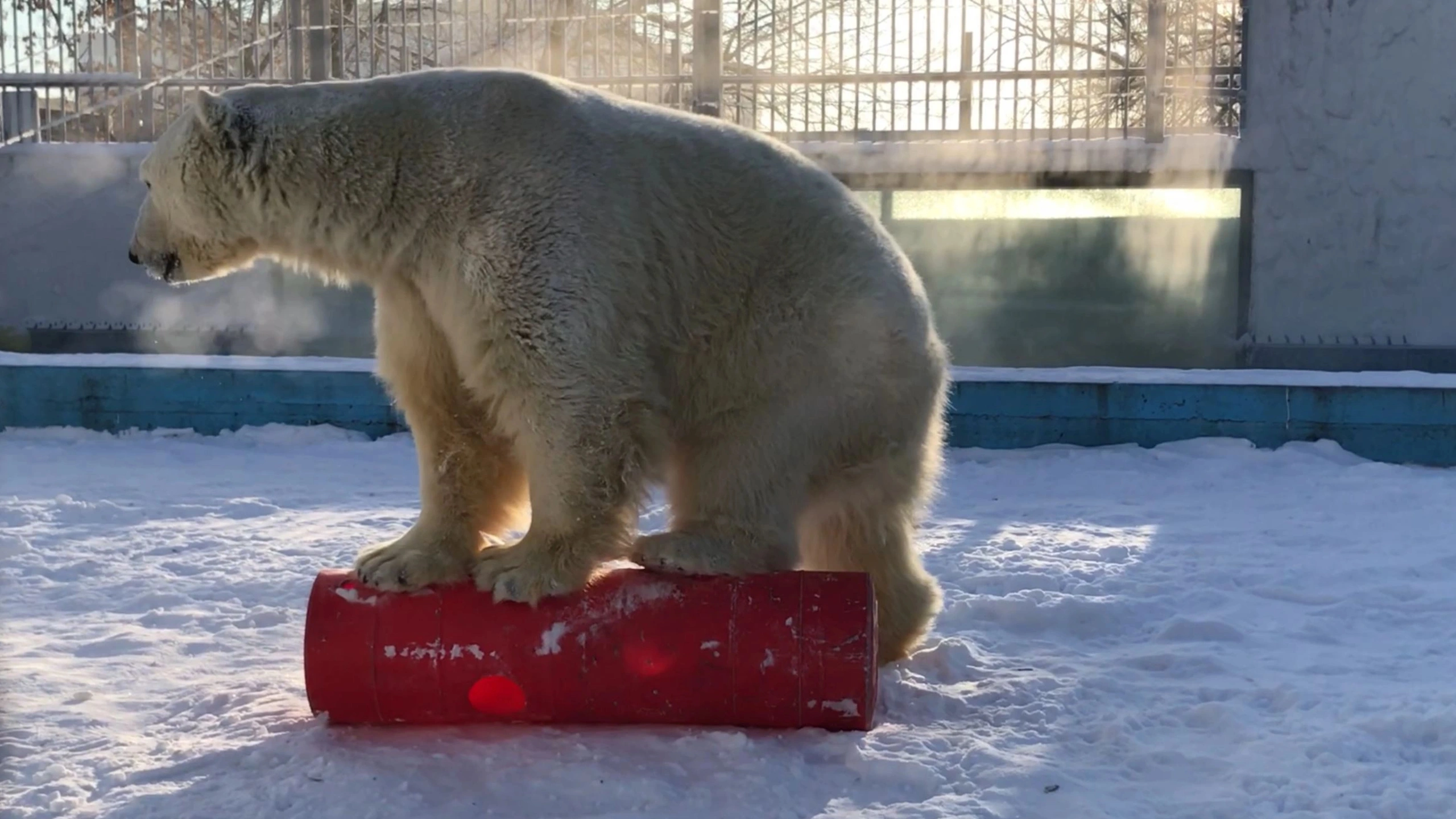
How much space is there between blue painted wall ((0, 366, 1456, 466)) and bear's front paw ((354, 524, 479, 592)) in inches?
178

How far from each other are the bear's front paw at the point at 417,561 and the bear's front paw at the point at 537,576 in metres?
0.15

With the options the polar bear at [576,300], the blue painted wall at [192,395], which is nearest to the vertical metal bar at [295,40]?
the blue painted wall at [192,395]

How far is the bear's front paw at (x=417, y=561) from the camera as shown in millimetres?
3330

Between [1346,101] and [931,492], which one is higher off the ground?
[1346,101]

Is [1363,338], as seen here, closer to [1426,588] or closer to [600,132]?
[1426,588]

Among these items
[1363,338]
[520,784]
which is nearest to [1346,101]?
[1363,338]

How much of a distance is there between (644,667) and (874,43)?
24.4 ft

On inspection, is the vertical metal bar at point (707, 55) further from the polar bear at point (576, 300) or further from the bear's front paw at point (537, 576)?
the bear's front paw at point (537, 576)

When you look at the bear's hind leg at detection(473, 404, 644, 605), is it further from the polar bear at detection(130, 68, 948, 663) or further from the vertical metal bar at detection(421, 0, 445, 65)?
the vertical metal bar at detection(421, 0, 445, 65)

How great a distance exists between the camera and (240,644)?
4012 mm

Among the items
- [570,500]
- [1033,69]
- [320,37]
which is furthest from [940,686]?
[320,37]

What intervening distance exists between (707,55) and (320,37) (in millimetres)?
2838

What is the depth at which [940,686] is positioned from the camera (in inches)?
145

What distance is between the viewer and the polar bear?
3254 millimetres
